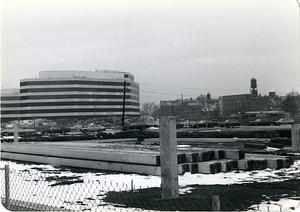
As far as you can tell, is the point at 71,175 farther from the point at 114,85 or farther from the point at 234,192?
the point at 114,85

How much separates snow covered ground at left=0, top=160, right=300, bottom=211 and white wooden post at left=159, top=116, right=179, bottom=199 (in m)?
1.11

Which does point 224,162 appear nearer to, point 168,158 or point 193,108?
point 168,158

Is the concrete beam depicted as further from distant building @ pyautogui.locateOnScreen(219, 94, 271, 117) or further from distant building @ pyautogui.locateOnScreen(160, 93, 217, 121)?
distant building @ pyautogui.locateOnScreen(219, 94, 271, 117)

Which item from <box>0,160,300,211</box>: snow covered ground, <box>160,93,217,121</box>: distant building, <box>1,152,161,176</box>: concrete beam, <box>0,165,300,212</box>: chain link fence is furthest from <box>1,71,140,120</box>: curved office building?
<box>0,165,300,212</box>: chain link fence

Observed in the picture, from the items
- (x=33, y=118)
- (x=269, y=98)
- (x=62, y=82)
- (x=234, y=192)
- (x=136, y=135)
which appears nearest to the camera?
(x=234, y=192)

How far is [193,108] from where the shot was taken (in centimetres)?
9375

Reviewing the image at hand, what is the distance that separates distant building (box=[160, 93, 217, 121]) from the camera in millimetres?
86463

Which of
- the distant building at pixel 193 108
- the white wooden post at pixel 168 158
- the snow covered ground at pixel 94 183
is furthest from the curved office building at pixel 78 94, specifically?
the white wooden post at pixel 168 158

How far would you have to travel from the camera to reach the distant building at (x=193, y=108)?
284 ft

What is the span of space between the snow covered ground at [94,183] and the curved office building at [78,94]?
89.5 m

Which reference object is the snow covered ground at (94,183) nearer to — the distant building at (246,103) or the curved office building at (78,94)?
the distant building at (246,103)

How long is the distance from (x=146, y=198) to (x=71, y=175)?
502 centimetres

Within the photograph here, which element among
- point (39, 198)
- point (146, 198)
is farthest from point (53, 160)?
point (146, 198)

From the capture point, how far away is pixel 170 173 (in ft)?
27.7
